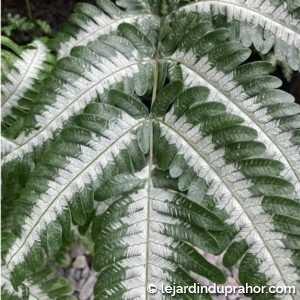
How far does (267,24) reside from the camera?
0.78m

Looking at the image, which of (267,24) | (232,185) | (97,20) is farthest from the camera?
(97,20)

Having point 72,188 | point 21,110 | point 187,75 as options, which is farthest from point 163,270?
point 21,110

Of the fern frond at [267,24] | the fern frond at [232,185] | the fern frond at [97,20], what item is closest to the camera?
the fern frond at [232,185]

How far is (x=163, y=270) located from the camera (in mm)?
612

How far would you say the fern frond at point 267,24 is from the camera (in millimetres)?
761

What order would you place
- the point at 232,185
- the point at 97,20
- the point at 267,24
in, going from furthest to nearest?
the point at 97,20 → the point at 267,24 → the point at 232,185

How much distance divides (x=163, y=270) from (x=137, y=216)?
87mm

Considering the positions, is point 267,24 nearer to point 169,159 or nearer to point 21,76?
point 169,159

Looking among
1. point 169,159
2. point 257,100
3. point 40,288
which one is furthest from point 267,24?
point 40,288

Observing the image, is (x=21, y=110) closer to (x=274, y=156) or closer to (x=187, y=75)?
(x=187, y=75)

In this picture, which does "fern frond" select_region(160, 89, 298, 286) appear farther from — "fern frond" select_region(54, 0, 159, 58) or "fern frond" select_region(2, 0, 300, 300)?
"fern frond" select_region(54, 0, 159, 58)

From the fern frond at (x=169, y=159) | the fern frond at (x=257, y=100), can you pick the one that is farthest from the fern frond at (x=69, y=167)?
the fern frond at (x=257, y=100)

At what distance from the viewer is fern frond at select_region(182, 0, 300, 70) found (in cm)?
76

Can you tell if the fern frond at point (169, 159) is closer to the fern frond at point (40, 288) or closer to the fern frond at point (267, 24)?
the fern frond at point (267, 24)
